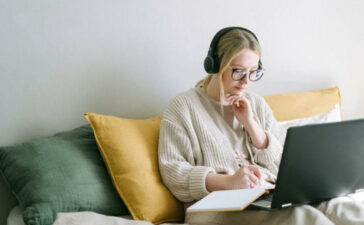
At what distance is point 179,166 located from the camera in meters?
1.68

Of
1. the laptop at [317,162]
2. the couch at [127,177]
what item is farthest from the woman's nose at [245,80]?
the laptop at [317,162]

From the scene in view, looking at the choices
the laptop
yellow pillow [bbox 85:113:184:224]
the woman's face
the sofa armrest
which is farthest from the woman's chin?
the sofa armrest

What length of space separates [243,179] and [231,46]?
51 centimetres

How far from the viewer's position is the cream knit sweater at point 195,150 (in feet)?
5.48

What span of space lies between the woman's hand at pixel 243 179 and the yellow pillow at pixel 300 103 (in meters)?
0.72

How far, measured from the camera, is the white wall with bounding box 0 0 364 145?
1797 millimetres

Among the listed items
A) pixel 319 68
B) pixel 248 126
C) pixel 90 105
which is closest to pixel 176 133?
pixel 248 126

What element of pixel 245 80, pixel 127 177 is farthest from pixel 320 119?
pixel 127 177

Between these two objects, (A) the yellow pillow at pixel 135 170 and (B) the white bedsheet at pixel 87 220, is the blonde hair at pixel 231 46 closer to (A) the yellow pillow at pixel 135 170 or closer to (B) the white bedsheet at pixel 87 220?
(A) the yellow pillow at pixel 135 170

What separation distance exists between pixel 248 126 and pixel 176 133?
0.92ft

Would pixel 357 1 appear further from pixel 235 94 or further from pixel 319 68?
pixel 235 94

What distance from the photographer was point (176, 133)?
1.74 meters

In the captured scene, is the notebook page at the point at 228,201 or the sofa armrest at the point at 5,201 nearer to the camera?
the notebook page at the point at 228,201

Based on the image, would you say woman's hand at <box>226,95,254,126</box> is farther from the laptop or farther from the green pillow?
the green pillow
